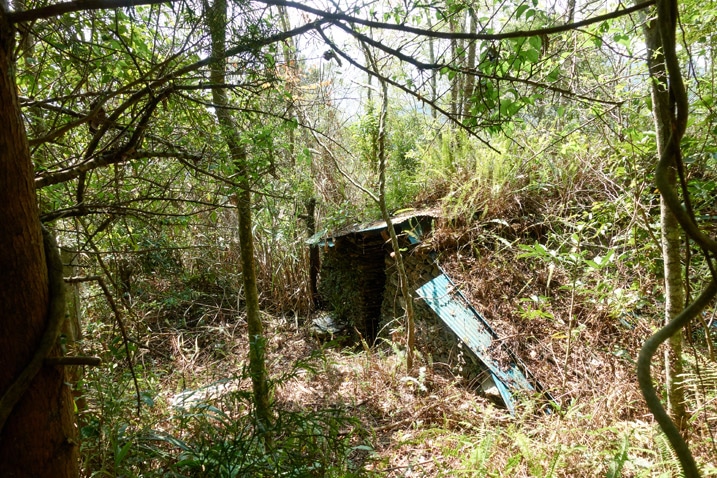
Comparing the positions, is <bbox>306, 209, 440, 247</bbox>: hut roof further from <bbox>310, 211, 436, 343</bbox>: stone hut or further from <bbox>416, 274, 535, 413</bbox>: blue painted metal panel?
<bbox>416, 274, 535, 413</bbox>: blue painted metal panel

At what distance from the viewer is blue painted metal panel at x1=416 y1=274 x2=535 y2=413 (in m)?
3.33

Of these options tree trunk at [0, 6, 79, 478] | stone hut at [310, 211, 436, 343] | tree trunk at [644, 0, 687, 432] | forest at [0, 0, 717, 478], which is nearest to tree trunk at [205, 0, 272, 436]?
forest at [0, 0, 717, 478]

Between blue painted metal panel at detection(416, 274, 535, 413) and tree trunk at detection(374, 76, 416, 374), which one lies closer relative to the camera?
blue painted metal panel at detection(416, 274, 535, 413)

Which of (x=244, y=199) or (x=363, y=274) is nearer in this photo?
(x=244, y=199)

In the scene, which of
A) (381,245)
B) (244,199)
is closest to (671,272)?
(244,199)

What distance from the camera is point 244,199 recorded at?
2529mm

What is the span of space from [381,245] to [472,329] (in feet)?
7.37

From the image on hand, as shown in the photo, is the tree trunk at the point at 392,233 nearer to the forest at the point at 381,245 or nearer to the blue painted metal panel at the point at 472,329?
the forest at the point at 381,245

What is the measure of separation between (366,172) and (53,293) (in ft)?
19.3

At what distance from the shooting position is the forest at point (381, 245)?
994 mm

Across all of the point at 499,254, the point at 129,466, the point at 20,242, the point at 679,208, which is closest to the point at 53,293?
the point at 20,242

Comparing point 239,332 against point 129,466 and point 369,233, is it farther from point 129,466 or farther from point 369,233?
point 129,466

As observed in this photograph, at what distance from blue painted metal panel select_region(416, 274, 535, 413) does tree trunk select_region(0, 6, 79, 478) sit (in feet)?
10.1

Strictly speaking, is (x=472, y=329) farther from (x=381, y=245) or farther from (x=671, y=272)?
(x=381, y=245)
